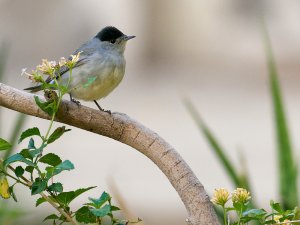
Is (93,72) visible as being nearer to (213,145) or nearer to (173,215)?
(213,145)

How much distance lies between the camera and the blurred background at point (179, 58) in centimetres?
547

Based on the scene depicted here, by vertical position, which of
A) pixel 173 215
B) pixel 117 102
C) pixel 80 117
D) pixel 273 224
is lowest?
pixel 173 215

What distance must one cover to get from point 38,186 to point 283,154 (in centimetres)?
118

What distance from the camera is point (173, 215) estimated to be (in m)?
4.85

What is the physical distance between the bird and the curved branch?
721mm

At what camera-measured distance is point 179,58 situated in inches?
242

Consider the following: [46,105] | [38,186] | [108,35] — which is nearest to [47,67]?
[46,105]

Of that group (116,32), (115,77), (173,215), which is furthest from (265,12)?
(115,77)

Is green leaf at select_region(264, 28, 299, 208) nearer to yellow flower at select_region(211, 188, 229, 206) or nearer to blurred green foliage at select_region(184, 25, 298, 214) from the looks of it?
blurred green foliage at select_region(184, 25, 298, 214)

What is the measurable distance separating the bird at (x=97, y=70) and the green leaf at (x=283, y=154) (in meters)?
0.39

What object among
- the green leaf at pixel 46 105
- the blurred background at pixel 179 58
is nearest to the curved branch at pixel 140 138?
the green leaf at pixel 46 105

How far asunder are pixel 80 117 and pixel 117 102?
4.34 metres

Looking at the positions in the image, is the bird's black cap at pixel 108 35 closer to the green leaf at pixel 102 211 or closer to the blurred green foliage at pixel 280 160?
the blurred green foliage at pixel 280 160

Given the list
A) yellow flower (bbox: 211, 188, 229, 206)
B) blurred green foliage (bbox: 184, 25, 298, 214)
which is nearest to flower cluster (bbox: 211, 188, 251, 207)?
yellow flower (bbox: 211, 188, 229, 206)
